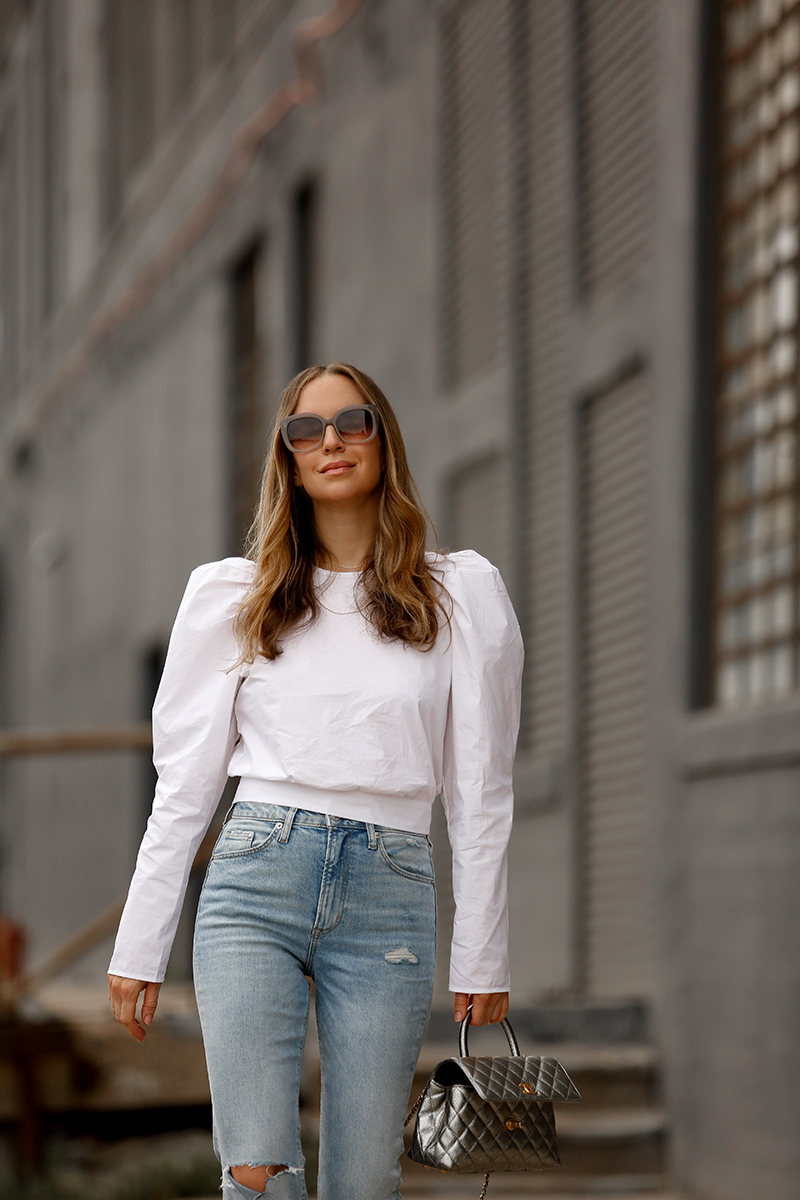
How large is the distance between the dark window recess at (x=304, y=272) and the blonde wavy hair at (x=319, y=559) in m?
8.79

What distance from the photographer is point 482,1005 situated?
9.60 feet

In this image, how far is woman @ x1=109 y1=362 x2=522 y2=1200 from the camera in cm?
279

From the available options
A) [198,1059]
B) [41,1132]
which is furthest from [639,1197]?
[41,1132]

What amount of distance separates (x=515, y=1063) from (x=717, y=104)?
4.96 metres

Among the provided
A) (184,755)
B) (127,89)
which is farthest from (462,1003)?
(127,89)

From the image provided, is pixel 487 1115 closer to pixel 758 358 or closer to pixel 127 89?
pixel 758 358

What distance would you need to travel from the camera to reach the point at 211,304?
13664 millimetres

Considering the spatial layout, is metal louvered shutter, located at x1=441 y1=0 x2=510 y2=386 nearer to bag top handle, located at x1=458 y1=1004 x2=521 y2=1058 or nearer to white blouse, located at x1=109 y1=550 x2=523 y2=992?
white blouse, located at x1=109 y1=550 x2=523 y2=992

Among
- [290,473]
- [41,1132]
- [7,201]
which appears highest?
[7,201]

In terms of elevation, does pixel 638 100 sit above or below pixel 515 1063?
above

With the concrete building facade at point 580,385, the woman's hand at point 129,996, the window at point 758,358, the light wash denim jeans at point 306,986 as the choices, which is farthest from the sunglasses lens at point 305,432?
the window at point 758,358

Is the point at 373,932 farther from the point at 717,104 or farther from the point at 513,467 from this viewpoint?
the point at 513,467

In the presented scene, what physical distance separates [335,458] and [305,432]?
7 centimetres

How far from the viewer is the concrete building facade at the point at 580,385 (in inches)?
251
